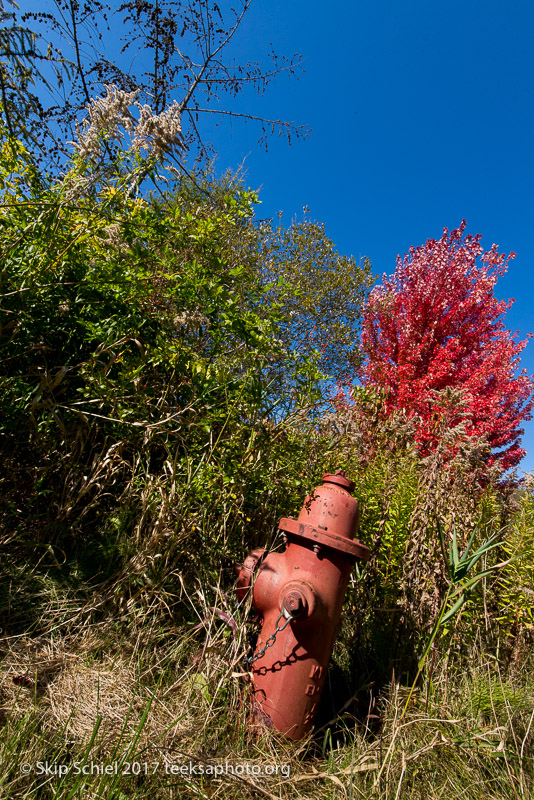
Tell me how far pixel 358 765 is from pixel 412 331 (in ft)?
18.1

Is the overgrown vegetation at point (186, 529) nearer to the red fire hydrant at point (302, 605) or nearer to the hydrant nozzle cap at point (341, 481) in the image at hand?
the red fire hydrant at point (302, 605)

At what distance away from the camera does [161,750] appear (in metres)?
1.29

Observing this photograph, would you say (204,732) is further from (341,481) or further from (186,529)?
(341,481)

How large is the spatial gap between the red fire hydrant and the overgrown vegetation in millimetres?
108

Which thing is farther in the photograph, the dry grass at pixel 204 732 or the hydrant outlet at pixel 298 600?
the hydrant outlet at pixel 298 600

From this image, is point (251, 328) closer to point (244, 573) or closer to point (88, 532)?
point (244, 573)

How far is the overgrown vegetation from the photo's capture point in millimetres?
1439

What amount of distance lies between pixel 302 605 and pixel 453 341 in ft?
17.0

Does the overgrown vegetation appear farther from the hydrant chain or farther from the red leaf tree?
the red leaf tree

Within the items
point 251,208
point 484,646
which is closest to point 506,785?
point 484,646

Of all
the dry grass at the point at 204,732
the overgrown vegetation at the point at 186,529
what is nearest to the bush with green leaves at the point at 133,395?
the overgrown vegetation at the point at 186,529

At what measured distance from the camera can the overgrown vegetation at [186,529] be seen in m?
1.44

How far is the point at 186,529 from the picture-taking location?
186 cm

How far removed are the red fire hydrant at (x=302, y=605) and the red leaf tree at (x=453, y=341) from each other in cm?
400
